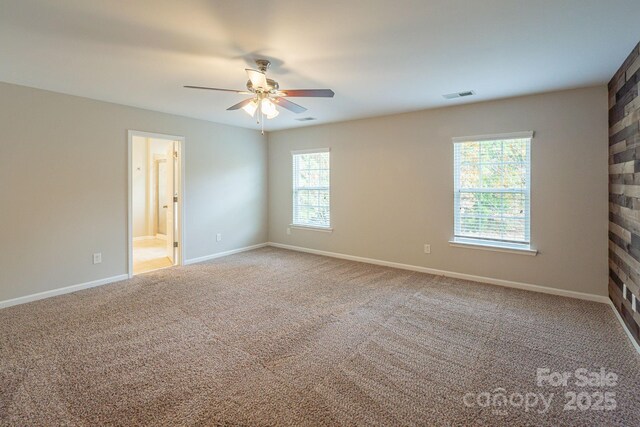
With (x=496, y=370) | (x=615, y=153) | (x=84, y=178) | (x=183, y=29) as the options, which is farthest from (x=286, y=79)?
(x=615, y=153)

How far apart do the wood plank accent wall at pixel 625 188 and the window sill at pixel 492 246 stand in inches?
31.2

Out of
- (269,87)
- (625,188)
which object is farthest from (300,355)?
(625,188)

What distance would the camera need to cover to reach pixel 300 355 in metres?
2.50

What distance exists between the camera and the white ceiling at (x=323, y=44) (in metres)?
2.05

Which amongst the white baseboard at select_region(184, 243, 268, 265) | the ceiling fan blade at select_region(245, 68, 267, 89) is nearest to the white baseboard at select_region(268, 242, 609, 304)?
the white baseboard at select_region(184, 243, 268, 265)

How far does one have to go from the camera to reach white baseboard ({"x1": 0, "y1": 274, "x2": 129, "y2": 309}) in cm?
354

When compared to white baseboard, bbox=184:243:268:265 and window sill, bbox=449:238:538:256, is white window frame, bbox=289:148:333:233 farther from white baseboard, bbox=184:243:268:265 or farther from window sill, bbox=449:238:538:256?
window sill, bbox=449:238:538:256

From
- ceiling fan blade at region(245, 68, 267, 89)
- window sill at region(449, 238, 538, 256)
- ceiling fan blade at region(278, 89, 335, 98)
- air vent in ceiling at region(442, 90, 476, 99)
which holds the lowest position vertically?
window sill at region(449, 238, 538, 256)

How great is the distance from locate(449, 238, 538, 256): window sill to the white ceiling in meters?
1.93

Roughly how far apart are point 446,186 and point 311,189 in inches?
101

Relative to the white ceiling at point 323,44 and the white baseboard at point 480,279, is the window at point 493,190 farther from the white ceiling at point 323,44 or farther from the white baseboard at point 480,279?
the white ceiling at point 323,44

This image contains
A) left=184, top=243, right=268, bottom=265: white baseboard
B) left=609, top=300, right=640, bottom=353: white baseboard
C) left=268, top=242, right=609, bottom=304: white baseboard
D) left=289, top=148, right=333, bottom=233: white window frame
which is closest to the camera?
left=609, top=300, right=640, bottom=353: white baseboard

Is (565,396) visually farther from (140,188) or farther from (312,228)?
(140,188)

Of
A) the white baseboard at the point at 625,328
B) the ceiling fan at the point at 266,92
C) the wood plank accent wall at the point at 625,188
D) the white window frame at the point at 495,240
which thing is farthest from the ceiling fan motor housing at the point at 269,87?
the white baseboard at the point at 625,328
